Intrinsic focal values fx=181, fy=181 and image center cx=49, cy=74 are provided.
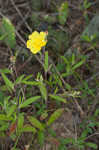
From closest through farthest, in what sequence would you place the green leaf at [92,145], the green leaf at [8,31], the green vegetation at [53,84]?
the green vegetation at [53,84]
the green leaf at [92,145]
the green leaf at [8,31]

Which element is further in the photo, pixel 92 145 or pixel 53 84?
pixel 53 84

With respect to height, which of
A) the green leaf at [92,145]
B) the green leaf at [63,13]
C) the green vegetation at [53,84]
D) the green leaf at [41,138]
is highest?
the green leaf at [63,13]

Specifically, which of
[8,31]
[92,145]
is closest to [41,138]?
[92,145]

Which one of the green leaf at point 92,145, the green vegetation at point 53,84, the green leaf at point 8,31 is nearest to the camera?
the green vegetation at point 53,84

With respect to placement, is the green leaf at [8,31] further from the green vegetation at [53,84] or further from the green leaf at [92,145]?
the green leaf at [92,145]

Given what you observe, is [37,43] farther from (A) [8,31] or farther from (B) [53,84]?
(A) [8,31]

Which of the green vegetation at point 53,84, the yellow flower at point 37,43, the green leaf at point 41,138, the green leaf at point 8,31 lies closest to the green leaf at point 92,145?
the green vegetation at point 53,84

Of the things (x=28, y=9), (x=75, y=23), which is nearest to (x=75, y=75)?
(x=75, y=23)

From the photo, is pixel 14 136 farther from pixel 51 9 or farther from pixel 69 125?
pixel 51 9

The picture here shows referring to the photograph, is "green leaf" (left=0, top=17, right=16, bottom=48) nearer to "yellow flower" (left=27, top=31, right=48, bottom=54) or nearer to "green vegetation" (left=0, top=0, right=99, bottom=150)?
"green vegetation" (left=0, top=0, right=99, bottom=150)
